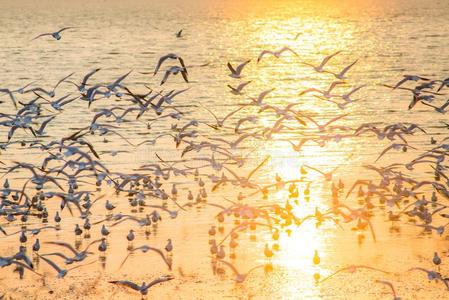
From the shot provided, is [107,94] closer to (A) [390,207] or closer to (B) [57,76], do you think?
(A) [390,207]

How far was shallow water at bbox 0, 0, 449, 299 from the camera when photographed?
23312 millimetres

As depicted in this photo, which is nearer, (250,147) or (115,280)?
(115,280)

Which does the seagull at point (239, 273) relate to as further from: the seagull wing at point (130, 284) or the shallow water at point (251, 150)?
the seagull wing at point (130, 284)

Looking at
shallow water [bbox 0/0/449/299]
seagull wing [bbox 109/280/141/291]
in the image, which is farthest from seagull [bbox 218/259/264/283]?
seagull wing [bbox 109/280/141/291]

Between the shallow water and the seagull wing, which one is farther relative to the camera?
the shallow water

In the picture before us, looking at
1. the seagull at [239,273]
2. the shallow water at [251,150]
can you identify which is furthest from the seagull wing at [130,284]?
the seagull at [239,273]

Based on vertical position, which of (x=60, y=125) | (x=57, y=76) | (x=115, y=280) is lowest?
(x=115, y=280)

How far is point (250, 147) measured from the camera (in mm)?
38094

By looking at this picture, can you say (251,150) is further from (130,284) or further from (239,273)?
(130,284)

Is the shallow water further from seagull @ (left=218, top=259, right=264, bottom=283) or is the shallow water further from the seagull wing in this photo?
the seagull wing

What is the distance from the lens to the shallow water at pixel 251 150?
23.3 metres

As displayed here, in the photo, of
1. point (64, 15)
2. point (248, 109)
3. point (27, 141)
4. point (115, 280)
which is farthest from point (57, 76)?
point (64, 15)

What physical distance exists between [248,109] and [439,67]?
20.6 meters

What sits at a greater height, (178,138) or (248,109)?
(248,109)
